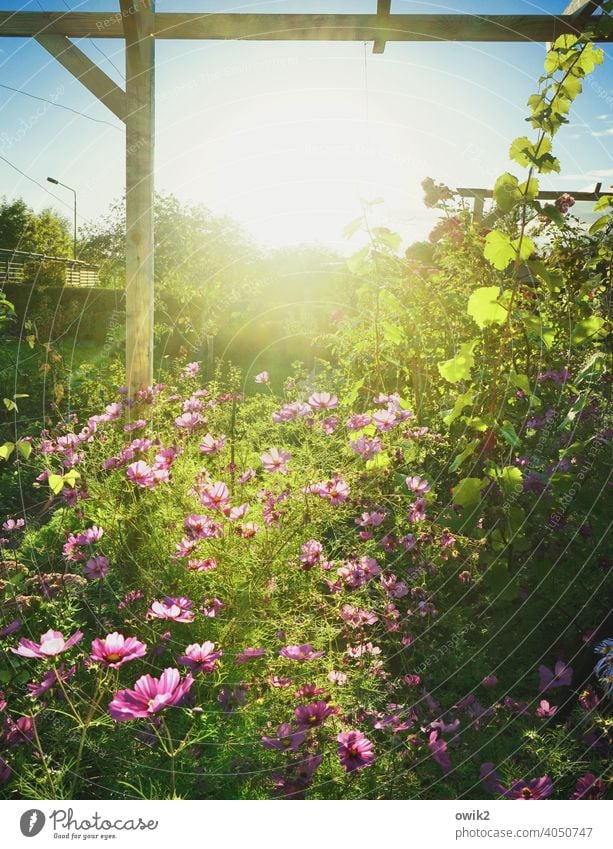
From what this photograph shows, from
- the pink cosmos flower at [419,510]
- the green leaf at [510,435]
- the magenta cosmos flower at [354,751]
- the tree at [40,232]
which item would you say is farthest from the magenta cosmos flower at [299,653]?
the tree at [40,232]

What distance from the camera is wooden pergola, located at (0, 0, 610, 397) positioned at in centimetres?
308

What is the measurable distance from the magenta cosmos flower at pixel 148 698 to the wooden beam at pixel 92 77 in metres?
2.86

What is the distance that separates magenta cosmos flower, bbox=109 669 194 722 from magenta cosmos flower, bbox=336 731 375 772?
1.44ft

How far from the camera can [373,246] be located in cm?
302

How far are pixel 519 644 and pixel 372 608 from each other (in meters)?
0.60

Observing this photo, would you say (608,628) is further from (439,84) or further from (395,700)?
(439,84)

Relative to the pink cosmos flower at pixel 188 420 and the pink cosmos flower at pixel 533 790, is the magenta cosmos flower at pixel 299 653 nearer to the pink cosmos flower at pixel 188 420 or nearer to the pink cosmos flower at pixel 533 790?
the pink cosmos flower at pixel 533 790

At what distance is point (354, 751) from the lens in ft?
4.83

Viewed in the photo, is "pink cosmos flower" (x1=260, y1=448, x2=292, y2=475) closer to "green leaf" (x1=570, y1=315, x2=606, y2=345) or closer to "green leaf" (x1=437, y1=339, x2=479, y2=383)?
"green leaf" (x1=437, y1=339, x2=479, y2=383)

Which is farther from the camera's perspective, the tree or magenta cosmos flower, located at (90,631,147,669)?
the tree

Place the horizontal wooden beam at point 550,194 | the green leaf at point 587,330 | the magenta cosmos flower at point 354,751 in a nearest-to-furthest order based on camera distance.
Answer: the magenta cosmos flower at point 354,751, the green leaf at point 587,330, the horizontal wooden beam at point 550,194

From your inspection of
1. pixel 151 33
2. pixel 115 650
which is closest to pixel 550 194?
pixel 151 33

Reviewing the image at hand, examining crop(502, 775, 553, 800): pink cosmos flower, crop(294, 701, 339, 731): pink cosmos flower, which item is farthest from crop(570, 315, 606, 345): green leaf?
crop(294, 701, 339, 731): pink cosmos flower

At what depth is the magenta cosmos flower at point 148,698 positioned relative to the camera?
1240mm
